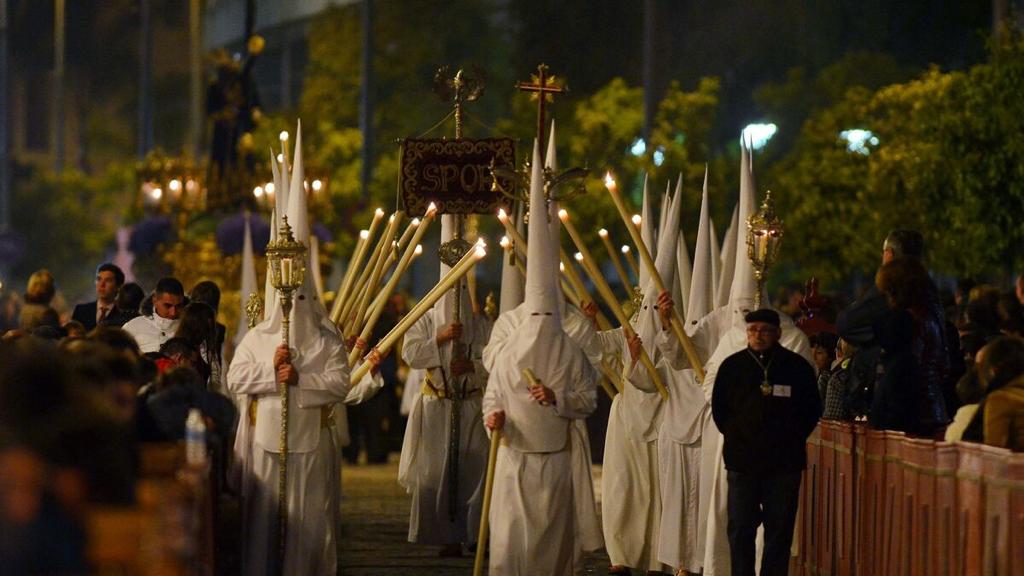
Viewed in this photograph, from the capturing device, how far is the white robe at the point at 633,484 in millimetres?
17797

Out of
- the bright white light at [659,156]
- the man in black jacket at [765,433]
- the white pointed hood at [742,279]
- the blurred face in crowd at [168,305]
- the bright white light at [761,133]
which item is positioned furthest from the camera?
the bright white light at [761,133]

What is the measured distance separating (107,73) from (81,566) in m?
87.0

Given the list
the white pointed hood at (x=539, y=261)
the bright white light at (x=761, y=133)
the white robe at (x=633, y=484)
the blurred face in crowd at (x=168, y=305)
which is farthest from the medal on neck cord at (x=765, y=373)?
the bright white light at (x=761, y=133)

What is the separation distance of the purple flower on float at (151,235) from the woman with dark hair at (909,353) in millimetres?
22805

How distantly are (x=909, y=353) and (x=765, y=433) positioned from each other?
0.96m

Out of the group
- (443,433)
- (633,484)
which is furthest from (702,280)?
(443,433)

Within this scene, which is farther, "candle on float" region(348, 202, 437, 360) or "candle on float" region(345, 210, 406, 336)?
"candle on float" region(345, 210, 406, 336)

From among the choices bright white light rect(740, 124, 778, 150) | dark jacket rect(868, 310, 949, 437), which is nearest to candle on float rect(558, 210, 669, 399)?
dark jacket rect(868, 310, 949, 437)

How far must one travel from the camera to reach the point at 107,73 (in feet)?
306

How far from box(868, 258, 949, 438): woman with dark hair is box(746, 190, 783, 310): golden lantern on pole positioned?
1.76 metres

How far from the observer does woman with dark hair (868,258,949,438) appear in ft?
46.1

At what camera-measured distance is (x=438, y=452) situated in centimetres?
1973

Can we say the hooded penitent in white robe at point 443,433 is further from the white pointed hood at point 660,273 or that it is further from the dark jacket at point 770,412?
the dark jacket at point 770,412

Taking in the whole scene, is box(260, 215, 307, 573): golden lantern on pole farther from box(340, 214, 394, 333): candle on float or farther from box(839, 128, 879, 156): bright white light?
box(839, 128, 879, 156): bright white light
